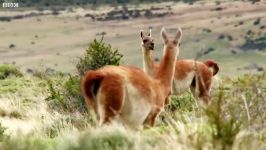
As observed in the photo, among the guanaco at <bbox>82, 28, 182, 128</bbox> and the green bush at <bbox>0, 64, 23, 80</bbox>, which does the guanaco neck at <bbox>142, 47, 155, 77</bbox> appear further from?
the green bush at <bbox>0, 64, 23, 80</bbox>

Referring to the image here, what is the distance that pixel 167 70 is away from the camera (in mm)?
13367

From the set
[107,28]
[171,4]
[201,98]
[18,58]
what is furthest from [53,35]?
[201,98]

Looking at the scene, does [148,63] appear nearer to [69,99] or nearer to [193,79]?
[193,79]

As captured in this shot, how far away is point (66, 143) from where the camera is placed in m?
10.1

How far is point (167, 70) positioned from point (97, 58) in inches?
349

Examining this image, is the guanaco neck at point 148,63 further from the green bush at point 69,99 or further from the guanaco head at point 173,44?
the guanaco head at point 173,44

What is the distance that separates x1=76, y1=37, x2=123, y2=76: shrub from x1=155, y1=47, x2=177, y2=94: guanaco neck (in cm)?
829

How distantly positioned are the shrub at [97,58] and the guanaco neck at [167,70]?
8.29m

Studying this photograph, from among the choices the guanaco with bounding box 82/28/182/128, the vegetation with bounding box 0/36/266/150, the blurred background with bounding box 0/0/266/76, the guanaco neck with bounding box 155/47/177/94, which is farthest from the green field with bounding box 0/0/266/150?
the guanaco neck with bounding box 155/47/177/94

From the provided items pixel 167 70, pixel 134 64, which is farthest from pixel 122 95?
pixel 134 64

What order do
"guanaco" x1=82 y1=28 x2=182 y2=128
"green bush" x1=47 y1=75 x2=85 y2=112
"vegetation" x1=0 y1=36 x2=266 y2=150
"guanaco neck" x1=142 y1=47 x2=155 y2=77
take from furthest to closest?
"green bush" x1=47 y1=75 x2=85 y2=112 < "guanaco neck" x1=142 y1=47 x2=155 y2=77 < "guanaco" x1=82 y1=28 x2=182 y2=128 < "vegetation" x1=0 y1=36 x2=266 y2=150

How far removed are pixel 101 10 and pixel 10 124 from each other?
117m

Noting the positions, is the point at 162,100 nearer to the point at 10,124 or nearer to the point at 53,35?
the point at 10,124

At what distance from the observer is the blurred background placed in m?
96.6
